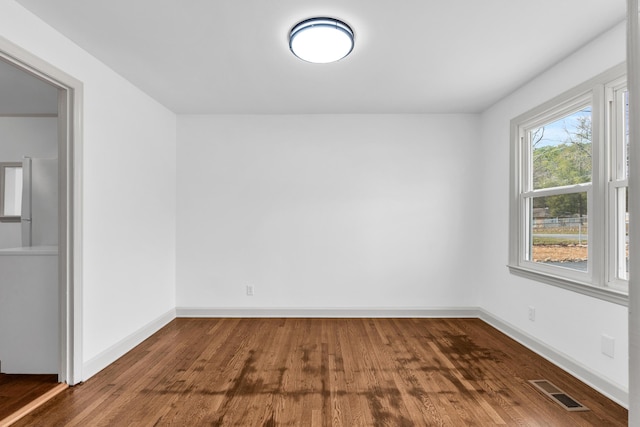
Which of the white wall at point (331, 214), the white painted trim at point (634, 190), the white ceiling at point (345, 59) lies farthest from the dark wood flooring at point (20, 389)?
the white painted trim at point (634, 190)

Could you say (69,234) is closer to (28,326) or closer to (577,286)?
(28,326)

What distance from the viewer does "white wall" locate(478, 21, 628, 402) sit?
235 cm

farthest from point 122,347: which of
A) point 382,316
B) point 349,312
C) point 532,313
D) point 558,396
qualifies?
point 532,313

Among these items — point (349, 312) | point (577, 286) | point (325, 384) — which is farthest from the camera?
point (349, 312)

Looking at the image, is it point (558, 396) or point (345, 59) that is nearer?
point (558, 396)

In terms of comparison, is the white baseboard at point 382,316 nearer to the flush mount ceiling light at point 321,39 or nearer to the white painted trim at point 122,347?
the white painted trim at point 122,347

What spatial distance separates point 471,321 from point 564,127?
2.38 metres

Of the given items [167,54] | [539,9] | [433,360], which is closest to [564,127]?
[539,9]

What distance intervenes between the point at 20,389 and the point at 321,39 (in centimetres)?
331

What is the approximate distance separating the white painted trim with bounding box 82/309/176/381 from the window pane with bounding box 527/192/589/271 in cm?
403

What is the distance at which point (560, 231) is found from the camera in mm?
3002

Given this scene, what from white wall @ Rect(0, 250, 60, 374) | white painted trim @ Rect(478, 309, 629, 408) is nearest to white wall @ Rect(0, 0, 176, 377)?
white wall @ Rect(0, 250, 60, 374)

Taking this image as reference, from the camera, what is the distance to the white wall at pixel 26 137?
4.56m

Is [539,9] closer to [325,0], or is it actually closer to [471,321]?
[325,0]
